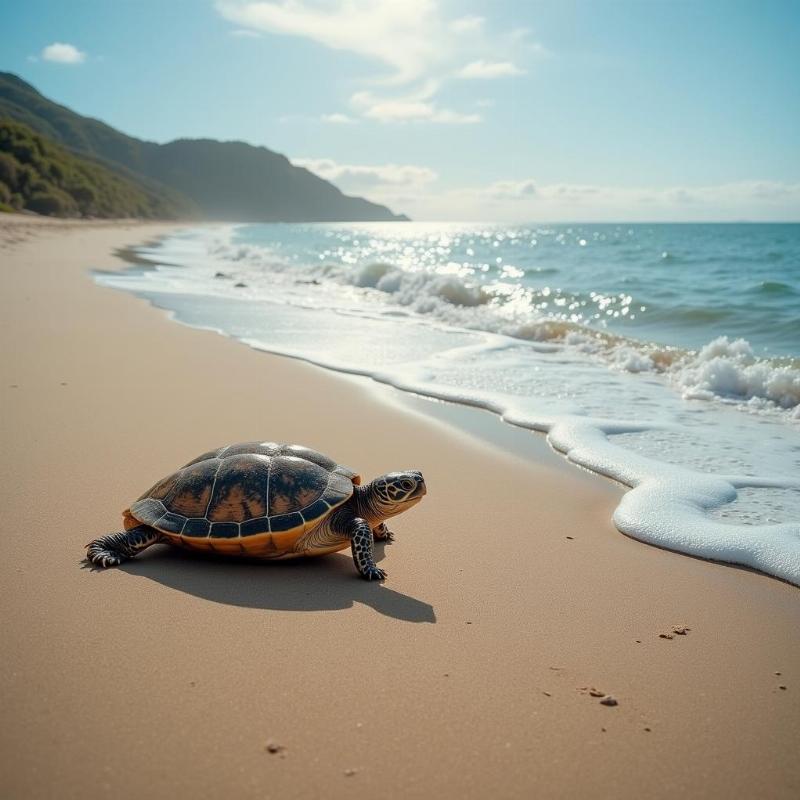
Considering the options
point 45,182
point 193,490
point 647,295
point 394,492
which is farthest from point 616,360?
point 45,182

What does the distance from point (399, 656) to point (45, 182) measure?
2420 inches

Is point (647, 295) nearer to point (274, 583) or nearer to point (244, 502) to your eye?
point (244, 502)

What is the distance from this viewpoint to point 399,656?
119 inches

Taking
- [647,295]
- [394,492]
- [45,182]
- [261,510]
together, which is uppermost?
[45,182]

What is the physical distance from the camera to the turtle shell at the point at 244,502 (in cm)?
380

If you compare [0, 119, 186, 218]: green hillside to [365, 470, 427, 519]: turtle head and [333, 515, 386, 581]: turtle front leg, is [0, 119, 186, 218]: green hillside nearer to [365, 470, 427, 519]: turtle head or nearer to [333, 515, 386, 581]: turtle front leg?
[365, 470, 427, 519]: turtle head

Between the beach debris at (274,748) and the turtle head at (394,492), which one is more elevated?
the turtle head at (394,492)

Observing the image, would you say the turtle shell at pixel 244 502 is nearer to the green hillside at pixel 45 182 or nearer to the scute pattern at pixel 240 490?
the scute pattern at pixel 240 490

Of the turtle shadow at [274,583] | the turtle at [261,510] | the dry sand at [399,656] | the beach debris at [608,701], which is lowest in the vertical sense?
the turtle shadow at [274,583]

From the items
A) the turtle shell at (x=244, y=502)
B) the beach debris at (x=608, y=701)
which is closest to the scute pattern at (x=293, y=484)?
the turtle shell at (x=244, y=502)

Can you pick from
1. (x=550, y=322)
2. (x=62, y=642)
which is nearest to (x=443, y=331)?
(x=550, y=322)

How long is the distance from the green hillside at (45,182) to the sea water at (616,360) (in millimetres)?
32989

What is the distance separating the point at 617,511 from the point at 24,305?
36.5 ft

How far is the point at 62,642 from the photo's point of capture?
295cm
